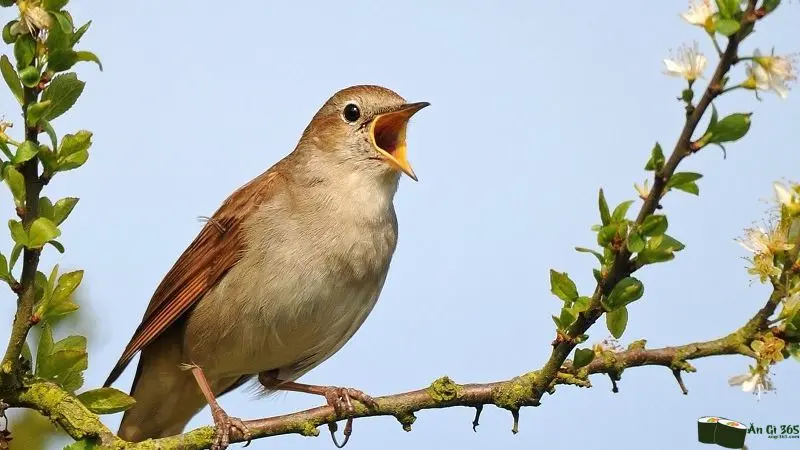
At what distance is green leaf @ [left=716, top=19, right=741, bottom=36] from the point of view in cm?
248

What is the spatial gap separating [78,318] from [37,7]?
1231 millimetres

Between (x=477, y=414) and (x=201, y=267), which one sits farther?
(x=201, y=267)

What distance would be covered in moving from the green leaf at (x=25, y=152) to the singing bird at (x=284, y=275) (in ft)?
6.93

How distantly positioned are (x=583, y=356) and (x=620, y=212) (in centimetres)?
57

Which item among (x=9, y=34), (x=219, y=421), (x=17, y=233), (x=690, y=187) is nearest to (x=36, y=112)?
(x=9, y=34)

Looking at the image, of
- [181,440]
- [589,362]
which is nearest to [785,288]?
[589,362]

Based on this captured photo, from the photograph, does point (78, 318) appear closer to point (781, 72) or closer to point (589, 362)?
point (589, 362)

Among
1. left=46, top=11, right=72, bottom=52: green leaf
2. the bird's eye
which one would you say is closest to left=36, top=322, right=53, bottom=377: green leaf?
left=46, top=11, right=72, bottom=52: green leaf

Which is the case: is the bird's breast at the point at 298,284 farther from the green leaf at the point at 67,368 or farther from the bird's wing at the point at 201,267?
the green leaf at the point at 67,368

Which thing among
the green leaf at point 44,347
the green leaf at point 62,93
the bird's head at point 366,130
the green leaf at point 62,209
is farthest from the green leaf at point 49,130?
the bird's head at point 366,130

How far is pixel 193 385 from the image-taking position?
20.0ft

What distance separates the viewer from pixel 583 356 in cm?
322

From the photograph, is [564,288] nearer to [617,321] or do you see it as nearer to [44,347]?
[617,321]

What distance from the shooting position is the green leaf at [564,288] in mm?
3113
